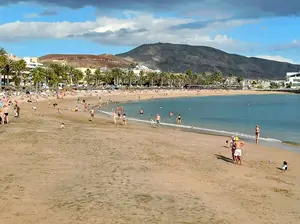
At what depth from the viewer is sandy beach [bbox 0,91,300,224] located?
10.3m

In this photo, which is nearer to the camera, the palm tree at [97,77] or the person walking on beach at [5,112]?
the person walking on beach at [5,112]

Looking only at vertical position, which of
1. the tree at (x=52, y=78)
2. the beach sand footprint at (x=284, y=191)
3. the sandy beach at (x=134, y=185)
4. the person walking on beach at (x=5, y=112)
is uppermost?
the tree at (x=52, y=78)

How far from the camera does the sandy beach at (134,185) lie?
404 inches

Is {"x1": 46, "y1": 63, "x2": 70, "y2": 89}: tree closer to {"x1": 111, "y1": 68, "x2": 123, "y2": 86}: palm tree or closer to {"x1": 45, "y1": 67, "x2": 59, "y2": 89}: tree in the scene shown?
{"x1": 45, "y1": 67, "x2": 59, "y2": 89}: tree

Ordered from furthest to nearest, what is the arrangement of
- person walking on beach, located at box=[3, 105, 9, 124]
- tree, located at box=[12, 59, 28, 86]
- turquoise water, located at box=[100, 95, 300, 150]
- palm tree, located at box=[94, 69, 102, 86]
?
palm tree, located at box=[94, 69, 102, 86], tree, located at box=[12, 59, 28, 86], turquoise water, located at box=[100, 95, 300, 150], person walking on beach, located at box=[3, 105, 9, 124]

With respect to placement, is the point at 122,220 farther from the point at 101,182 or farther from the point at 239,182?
the point at 239,182

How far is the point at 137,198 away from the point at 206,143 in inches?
643

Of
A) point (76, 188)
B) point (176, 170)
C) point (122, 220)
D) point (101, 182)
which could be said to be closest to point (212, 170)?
point (176, 170)

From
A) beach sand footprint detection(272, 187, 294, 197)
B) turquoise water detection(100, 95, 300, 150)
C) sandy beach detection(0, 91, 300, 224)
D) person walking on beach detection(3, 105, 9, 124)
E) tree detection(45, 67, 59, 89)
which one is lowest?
turquoise water detection(100, 95, 300, 150)

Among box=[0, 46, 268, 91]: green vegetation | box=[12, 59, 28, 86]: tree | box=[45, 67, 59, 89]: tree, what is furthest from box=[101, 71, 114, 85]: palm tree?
box=[12, 59, 28, 86]: tree

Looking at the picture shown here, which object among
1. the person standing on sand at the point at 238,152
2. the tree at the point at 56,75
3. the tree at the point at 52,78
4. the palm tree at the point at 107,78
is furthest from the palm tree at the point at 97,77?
the person standing on sand at the point at 238,152

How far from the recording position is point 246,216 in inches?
427

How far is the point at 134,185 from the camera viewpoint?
13.1 m

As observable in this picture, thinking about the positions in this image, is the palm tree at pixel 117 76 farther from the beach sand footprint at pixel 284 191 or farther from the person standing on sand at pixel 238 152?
the beach sand footprint at pixel 284 191
